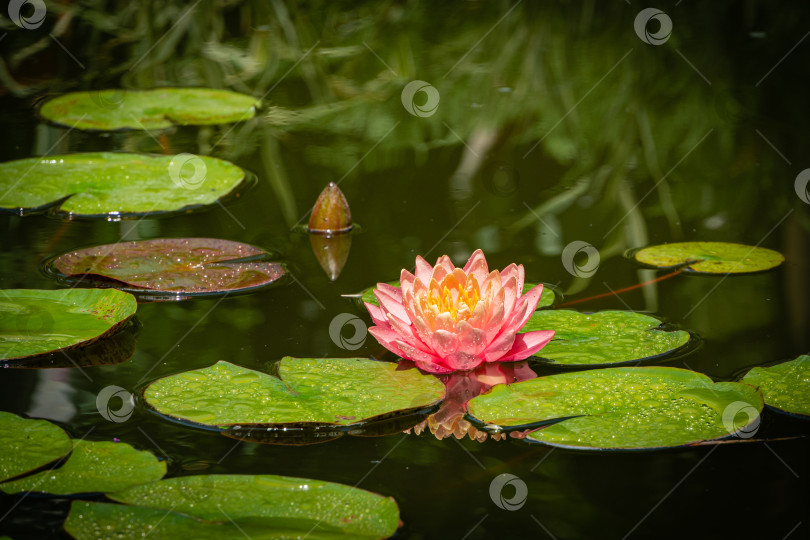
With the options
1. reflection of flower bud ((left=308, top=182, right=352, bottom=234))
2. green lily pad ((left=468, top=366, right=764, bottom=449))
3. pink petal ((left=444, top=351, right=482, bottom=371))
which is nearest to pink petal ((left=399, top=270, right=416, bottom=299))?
pink petal ((left=444, top=351, right=482, bottom=371))

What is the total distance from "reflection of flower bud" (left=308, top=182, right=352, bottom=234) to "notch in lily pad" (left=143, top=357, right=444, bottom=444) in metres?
0.86

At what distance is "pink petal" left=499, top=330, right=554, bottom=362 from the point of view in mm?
1739

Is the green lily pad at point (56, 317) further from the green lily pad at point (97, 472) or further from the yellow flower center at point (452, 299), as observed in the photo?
the yellow flower center at point (452, 299)

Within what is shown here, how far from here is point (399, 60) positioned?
454 cm

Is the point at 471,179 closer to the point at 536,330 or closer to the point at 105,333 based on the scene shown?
the point at 536,330

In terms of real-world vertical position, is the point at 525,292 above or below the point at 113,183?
below

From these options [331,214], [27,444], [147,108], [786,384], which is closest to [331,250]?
[331,214]

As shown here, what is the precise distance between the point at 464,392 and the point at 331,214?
100 cm

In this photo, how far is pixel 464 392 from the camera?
1694 mm

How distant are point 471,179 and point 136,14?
3462mm

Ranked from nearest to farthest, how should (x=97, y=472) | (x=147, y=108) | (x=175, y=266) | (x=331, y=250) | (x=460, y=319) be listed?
(x=97, y=472) → (x=460, y=319) → (x=175, y=266) → (x=331, y=250) → (x=147, y=108)

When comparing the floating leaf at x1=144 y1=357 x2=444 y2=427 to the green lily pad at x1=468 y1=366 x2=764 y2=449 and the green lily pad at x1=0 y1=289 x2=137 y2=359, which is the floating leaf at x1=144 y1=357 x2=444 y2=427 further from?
the green lily pad at x1=0 y1=289 x2=137 y2=359

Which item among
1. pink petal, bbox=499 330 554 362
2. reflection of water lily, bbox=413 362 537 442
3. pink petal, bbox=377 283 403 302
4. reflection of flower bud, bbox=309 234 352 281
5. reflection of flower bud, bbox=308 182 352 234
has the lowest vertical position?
reflection of water lily, bbox=413 362 537 442

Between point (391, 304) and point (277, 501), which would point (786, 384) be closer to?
point (391, 304)
